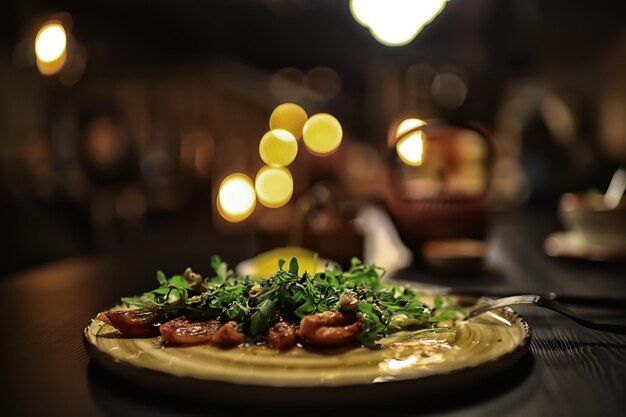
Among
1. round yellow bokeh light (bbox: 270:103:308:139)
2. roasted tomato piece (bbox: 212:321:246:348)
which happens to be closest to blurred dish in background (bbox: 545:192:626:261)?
roasted tomato piece (bbox: 212:321:246:348)

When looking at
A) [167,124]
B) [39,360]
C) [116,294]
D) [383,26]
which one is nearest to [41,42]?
[383,26]

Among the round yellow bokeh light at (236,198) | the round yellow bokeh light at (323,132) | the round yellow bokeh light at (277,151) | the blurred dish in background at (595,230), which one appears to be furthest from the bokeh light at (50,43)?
the round yellow bokeh light at (323,132)

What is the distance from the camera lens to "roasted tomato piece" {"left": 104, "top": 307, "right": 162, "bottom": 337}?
1.04 meters

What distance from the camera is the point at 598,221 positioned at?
2281mm

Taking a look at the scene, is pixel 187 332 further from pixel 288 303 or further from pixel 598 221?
pixel 598 221

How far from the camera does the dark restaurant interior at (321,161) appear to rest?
135 centimetres

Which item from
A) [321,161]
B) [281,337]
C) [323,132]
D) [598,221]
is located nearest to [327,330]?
[281,337]

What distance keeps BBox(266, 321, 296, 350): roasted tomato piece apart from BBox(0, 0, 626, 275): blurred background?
1079mm

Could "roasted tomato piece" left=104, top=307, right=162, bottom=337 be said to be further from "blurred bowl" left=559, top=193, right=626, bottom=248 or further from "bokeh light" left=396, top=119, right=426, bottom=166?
"blurred bowl" left=559, top=193, right=626, bottom=248

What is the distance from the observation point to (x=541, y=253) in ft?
8.56

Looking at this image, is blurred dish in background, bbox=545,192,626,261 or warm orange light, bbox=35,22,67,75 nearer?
blurred dish in background, bbox=545,192,626,261

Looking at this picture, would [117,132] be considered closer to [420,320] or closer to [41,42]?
[41,42]

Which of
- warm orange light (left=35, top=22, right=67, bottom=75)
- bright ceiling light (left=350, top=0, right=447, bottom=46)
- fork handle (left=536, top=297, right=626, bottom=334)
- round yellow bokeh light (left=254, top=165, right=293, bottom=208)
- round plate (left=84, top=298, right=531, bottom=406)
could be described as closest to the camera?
round plate (left=84, top=298, right=531, bottom=406)

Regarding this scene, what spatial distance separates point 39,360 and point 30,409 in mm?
272
